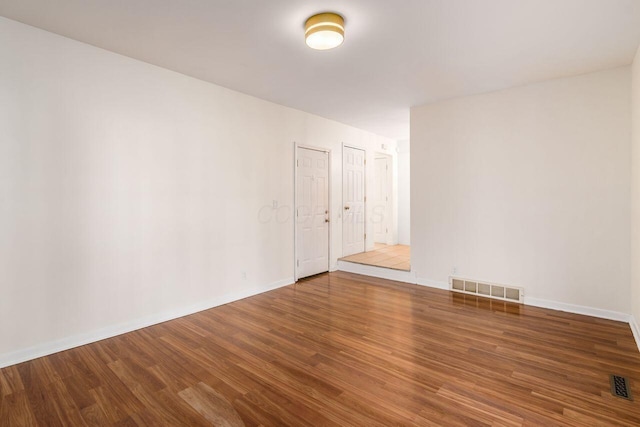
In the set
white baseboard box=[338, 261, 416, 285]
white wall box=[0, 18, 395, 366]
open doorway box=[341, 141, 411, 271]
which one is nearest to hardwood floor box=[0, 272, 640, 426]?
white wall box=[0, 18, 395, 366]

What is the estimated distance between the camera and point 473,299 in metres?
4.13

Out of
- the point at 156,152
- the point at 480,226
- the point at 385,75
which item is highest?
the point at 385,75

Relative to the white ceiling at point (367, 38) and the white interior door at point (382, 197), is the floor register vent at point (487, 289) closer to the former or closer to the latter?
the white ceiling at point (367, 38)

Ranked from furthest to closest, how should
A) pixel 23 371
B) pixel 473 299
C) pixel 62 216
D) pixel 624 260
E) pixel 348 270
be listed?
pixel 348 270
pixel 473 299
pixel 624 260
pixel 62 216
pixel 23 371

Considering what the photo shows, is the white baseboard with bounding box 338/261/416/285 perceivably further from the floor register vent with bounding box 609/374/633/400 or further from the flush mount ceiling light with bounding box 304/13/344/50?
the flush mount ceiling light with bounding box 304/13/344/50

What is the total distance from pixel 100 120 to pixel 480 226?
4661mm

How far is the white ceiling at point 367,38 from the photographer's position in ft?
7.62

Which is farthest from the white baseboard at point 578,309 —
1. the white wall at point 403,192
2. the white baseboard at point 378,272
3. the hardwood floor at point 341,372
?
the white wall at point 403,192

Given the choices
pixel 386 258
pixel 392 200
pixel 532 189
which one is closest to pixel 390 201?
pixel 392 200

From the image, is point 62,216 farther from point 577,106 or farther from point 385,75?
point 577,106

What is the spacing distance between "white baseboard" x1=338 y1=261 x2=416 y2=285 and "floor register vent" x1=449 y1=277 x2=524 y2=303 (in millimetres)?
657

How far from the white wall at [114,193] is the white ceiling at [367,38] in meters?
0.32

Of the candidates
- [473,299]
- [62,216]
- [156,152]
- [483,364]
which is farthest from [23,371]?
[473,299]

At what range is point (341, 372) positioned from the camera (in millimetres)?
2365
